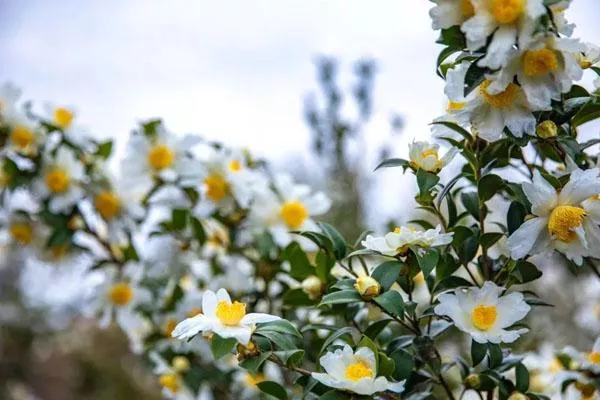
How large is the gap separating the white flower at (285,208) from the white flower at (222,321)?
0.38m

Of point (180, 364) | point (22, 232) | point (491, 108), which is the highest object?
point (491, 108)

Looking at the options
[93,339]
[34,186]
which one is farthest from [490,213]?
[93,339]

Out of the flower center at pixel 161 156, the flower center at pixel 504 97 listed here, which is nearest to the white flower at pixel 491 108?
the flower center at pixel 504 97

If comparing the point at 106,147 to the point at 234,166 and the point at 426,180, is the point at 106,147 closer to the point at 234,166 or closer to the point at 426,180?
the point at 234,166

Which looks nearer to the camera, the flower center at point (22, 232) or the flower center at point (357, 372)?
the flower center at point (357, 372)

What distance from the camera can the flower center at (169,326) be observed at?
0.98 m

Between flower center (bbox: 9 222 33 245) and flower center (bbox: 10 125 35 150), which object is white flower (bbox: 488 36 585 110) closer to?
flower center (bbox: 10 125 35 150)

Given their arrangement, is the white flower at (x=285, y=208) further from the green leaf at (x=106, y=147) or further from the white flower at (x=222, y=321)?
the white flower at (x=222, y=321)

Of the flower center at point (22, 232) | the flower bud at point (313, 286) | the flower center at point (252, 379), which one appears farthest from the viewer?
the flower center at point (22, 232)

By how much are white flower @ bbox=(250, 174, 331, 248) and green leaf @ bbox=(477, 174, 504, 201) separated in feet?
1.25

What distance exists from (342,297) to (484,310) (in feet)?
0.37

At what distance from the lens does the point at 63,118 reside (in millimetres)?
1061

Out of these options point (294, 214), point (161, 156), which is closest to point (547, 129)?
point (294, 214)

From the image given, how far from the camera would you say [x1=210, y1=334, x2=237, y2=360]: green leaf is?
0.51 metres
